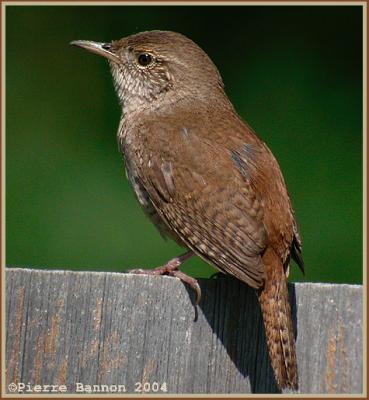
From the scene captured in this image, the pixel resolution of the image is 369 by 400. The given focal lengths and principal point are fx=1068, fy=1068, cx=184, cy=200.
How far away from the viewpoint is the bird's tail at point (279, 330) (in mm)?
4125

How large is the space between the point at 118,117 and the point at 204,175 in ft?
12.5

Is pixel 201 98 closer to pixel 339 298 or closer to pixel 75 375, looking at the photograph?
pixel 339 298

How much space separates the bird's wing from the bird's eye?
2.32 ft

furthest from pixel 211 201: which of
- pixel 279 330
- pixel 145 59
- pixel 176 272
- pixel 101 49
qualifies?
pixel 101 49

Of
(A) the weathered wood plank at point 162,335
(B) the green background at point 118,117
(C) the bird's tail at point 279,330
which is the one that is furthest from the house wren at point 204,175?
(B) the green background at point 118,117

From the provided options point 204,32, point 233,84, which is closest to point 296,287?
point 233,84

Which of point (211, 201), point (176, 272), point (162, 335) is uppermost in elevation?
point (211, 201)

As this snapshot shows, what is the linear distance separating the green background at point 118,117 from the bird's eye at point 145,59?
149 cm

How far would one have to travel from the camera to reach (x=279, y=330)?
4172mm

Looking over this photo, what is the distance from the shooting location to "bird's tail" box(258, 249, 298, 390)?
13.5 feet

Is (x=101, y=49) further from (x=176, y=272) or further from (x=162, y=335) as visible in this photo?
(x=162, y=335)

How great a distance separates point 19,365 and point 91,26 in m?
5.44

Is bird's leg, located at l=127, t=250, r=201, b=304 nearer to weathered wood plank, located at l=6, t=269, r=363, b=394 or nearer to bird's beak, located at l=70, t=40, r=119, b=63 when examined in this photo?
weathered wood plank, located at l=6, t=269, r=363, b=394

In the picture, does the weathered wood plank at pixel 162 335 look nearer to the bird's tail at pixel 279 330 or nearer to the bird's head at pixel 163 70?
the bird's tail at pixel 279 330
